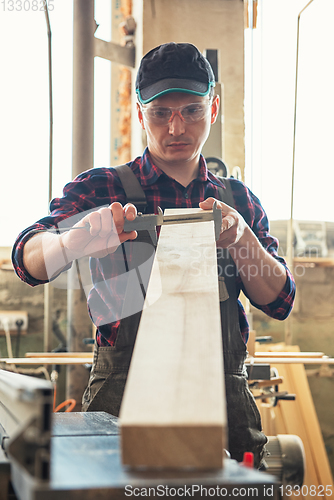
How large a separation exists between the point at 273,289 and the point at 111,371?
48cm

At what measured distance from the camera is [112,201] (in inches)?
48.1

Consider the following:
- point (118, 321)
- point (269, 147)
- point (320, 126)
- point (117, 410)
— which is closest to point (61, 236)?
point (118, 321)

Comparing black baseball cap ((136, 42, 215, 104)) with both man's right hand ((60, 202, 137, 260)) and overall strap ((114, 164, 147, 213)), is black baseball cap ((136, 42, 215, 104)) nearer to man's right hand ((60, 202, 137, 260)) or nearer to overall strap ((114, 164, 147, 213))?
overall strap ((114, 164, 147, 213))

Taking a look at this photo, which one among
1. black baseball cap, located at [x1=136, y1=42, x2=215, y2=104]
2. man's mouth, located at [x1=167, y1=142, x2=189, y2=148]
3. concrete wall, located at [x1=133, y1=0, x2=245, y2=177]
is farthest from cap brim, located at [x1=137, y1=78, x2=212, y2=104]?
concrete wall, located at [x1=133, y1=0, x2=245, y2=177]

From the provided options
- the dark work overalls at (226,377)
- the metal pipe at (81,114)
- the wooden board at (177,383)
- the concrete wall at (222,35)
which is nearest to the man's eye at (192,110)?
the dark work overalls at (226,377)

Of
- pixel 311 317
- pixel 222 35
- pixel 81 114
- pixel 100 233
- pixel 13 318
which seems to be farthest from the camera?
pixel 311 317

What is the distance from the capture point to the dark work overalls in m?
1.08

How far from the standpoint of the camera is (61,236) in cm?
95

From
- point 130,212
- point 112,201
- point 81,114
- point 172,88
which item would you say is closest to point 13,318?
point 81,114

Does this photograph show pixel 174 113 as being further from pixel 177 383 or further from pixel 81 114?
pixel 81 114

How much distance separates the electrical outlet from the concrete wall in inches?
52.1

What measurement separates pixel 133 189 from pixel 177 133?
0.61ft

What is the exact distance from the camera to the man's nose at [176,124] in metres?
1.19

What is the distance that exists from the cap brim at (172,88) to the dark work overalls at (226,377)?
361 mm
